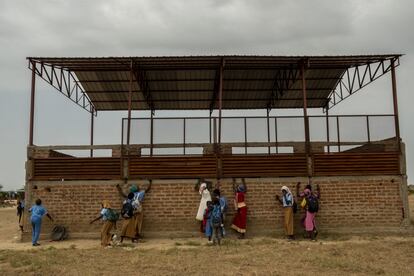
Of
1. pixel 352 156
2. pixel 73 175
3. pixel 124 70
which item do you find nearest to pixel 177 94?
pixel 124 70

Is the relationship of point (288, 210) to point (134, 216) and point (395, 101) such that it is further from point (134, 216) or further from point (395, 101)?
point (395, 101)

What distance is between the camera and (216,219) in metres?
12.7

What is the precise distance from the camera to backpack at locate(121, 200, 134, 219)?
13.0 m

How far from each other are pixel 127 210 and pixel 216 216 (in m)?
2.57

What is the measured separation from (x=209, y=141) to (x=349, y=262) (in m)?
6.58

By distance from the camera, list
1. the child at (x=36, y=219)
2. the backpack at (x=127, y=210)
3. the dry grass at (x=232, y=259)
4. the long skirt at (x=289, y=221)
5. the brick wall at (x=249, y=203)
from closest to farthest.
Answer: the dry grass at (x=232, y=259), the backpack at (x=127, y=210), the child at (x=36, y=219), the long skirt at (x=289, y=221), the brick wall at (x=249, y=203)

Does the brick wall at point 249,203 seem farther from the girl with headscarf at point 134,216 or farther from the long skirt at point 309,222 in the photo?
the long skirt at point 309,222

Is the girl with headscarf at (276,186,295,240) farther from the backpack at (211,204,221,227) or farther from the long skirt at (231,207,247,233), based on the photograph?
the backpack at (211,204,221,227)

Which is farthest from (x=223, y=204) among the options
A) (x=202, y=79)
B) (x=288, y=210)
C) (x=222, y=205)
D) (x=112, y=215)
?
(x=202, y=79)

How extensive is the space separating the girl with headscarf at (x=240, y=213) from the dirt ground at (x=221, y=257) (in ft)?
1.68

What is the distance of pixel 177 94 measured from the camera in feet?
66.4

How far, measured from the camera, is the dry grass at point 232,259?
30.2 feet

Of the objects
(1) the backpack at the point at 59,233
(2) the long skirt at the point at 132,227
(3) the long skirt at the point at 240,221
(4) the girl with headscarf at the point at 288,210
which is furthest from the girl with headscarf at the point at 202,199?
(1) the backpack at the point at 59,233

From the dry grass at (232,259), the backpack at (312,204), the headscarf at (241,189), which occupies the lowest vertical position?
the dry grass at (232,259)
